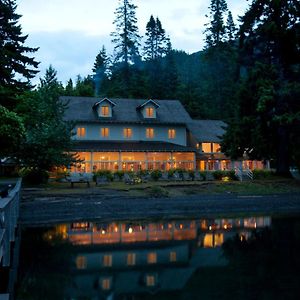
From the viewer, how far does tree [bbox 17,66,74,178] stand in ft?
108

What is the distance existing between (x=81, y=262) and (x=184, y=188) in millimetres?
21557

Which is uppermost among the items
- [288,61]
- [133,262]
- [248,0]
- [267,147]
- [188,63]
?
[188,63]

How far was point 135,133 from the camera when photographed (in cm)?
4934

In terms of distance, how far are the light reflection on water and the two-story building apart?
22.8 meters

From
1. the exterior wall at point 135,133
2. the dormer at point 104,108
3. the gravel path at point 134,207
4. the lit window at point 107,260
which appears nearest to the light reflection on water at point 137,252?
the lit window at point 107,260

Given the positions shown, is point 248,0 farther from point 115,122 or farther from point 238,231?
point 238,231

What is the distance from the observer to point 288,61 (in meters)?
42.2

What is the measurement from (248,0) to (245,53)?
551 cm

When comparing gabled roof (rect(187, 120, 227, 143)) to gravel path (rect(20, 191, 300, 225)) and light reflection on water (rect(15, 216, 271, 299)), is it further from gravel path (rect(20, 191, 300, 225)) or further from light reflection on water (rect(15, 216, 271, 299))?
light reflection on water (rect(15, 216, 271, 299))

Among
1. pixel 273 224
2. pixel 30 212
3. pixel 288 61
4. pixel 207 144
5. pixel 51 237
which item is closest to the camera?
pixel 51 237

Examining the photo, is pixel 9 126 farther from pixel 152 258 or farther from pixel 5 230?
pixel 5 230

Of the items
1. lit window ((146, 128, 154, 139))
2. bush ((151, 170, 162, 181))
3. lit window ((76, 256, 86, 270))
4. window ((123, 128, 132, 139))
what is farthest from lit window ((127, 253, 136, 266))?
lit window ((146, 128, 154, 139))

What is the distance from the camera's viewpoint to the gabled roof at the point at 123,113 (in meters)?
47.7

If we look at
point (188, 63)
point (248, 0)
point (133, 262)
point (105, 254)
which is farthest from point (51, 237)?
point (188, 63)
